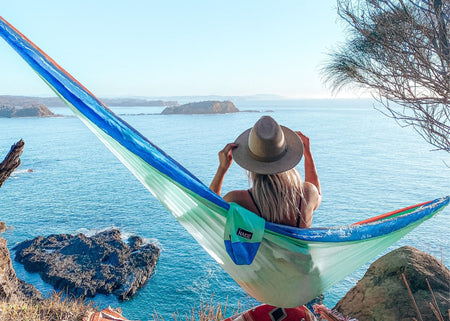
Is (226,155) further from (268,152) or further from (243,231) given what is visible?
(243,231)

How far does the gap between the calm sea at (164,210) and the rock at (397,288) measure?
1.10m

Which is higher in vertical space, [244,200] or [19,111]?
[244,200]

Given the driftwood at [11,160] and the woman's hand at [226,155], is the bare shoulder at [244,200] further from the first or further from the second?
the driftwood at [11,160]

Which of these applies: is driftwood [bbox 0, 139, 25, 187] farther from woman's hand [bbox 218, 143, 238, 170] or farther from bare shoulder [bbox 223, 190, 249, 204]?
bare shoulder [bbox 223, 190, 249, 204]

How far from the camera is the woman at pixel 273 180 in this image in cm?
115

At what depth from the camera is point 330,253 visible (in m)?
1.34

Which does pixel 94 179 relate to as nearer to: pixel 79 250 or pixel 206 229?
pixel 79 250

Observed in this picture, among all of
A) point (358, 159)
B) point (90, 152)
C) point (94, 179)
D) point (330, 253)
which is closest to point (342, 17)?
point (330, 253)

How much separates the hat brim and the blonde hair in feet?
0.08

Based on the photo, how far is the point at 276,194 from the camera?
1148mm

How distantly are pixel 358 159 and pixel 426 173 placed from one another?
7.06 metres

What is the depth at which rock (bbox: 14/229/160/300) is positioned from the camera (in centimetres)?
1154

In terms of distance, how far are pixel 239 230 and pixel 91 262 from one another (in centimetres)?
1271

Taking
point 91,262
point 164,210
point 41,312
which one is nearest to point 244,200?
point 41,312
